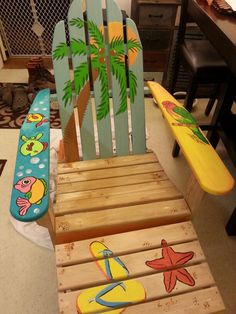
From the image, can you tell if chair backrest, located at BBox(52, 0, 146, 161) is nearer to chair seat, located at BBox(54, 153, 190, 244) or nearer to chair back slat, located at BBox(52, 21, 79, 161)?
chair back slat, located at BBox(52, 21, 79, 161)

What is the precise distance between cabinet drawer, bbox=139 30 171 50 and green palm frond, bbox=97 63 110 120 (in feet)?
4.91

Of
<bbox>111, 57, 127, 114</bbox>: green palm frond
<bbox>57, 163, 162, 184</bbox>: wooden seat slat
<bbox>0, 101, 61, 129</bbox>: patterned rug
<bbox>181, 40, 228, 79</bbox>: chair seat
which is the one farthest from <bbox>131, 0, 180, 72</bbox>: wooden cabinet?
<bbox>57, 163, 162, 184</bbox>: wooden seat slat

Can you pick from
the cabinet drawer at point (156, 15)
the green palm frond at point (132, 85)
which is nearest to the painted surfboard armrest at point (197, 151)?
the green palm frond at point (132, 85)

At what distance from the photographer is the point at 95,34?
1.02 meters

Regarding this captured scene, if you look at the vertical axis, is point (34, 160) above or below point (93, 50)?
below

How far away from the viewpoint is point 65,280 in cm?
74

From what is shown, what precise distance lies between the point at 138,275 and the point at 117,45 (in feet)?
2.96

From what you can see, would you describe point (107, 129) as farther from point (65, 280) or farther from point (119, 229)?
point (65, 280)

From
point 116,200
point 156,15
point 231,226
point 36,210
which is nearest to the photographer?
point 36,210

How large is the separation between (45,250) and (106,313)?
680 millimetres

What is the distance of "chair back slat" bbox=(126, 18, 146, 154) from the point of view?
1045 mm

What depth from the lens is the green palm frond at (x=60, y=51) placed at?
3.23 feet

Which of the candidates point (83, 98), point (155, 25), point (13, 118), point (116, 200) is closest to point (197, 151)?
point (116, 200)

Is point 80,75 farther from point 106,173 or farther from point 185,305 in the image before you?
point 185,305
